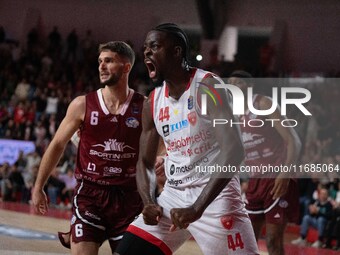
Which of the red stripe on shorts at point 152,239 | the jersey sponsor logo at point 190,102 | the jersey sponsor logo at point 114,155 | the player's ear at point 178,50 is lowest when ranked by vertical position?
the red stripe on shorts at point 152,239

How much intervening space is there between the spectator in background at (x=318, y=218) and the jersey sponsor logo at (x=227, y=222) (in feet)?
22.3

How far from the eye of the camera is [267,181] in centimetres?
702

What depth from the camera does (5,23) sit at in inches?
930

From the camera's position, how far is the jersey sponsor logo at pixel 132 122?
5.37 m

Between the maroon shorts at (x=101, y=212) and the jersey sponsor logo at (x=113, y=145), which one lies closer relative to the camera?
the maroon shorts at (x=101, y=212)

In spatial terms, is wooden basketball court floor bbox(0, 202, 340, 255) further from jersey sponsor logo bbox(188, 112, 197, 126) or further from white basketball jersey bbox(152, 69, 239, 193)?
jersey sponsor logo bbox(188, 112, 197, 126)

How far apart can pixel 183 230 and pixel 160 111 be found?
0.66 meters

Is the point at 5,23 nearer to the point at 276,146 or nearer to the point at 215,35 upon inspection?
the point at 215,35

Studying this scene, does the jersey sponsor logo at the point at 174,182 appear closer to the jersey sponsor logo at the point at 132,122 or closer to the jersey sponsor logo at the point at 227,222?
the jersey sponsor logo at the point at 227,222

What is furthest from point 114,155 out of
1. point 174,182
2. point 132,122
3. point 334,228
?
point 334,228

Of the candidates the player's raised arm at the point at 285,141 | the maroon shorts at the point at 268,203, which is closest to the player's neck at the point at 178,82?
the player's raised arm at the point at 285,141

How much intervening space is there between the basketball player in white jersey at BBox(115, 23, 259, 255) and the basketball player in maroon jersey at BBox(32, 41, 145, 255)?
3.09 ft

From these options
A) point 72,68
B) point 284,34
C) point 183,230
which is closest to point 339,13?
point 284,34

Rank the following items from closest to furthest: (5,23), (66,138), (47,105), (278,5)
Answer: (66,138)
(47,105)
(278,5)
(5,23)
